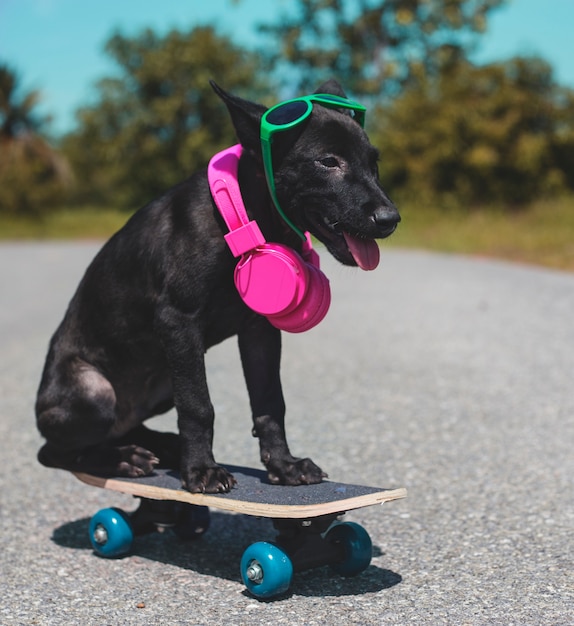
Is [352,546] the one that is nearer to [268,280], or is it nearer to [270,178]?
[268,280]

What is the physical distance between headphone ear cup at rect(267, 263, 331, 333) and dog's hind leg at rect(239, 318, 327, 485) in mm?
191

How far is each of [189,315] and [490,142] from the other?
20763 mm

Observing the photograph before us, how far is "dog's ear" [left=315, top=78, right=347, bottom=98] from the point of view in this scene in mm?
3724

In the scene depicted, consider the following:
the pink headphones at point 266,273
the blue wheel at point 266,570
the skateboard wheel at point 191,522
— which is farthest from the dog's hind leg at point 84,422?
the pink headphones at point 266,273

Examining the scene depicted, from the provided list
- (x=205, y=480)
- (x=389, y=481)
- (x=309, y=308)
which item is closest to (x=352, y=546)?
(x=205, y=480)

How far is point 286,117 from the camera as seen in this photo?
3.31 meters

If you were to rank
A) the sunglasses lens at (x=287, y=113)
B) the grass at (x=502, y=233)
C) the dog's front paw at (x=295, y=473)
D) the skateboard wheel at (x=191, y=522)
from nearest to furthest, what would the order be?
the sunglasses lens at (x=287, y=113) < the dog's front paw at (x=295, y=473) < the skateboard wheel at (x=191, y=522) < the grass at (x=502, y=233)

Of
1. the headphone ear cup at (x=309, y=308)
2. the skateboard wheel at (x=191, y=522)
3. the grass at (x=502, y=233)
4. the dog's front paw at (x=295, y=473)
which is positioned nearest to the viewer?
the headphone ear cup at (x=309, y=308)

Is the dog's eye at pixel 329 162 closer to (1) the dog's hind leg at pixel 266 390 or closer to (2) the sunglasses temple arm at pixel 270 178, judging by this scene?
(2) the sunglasses temple arm at pixel 270 178

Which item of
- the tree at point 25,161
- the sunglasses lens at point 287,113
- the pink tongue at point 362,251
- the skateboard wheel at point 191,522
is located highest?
the tree at point 25,161

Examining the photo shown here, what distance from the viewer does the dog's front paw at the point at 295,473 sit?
3643 millimetres

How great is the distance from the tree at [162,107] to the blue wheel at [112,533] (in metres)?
35.7

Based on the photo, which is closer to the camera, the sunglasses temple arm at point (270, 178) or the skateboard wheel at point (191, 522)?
the sunglasses temple arm at point (270, 178)

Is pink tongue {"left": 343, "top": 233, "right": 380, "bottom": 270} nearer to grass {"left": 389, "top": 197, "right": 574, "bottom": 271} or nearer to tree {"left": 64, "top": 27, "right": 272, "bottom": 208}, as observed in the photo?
grass {"left": 389, "top": 197, "right": 574, "bottom": 271}
